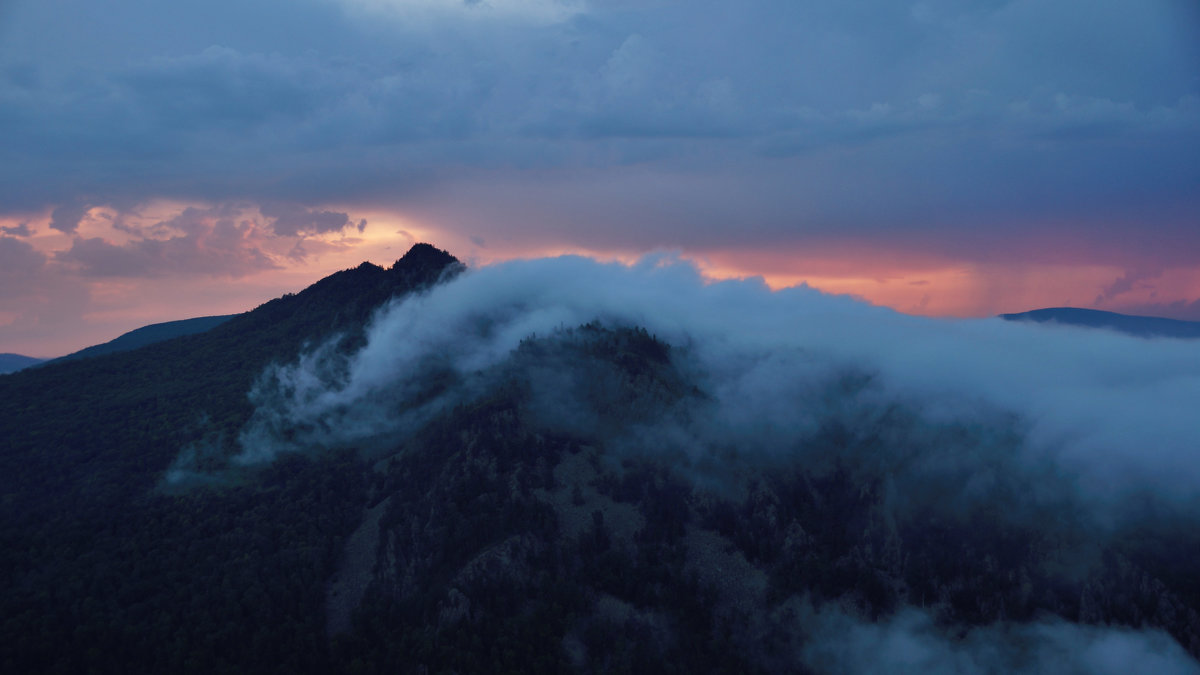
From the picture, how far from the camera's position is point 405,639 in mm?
188125

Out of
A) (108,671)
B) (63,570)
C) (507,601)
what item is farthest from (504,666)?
(63,570)

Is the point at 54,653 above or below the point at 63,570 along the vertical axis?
below

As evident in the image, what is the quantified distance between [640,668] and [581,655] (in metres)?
16.0

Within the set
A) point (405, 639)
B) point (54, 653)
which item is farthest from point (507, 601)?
point (54, 653)

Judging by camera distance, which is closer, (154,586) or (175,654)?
(175,654)

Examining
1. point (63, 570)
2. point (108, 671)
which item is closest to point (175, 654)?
point (108, 671)

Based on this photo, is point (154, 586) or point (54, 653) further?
point (154, 586)

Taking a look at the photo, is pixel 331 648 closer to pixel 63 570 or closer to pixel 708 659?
pixel 63 570

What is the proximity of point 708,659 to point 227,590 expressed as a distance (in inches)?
5280

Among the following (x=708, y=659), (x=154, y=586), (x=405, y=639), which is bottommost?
(x=708, y=659)

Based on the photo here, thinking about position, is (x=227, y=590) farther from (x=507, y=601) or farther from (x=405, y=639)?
(x=507, y=601)

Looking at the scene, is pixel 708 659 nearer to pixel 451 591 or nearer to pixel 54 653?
pixel 451 591

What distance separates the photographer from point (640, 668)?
190 meters

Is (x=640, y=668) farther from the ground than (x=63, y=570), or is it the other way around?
(x=63, y=570)
